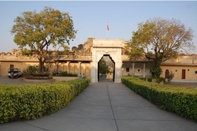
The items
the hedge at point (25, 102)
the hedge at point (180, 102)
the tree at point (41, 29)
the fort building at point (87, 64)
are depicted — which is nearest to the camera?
the hedge at point (25, 102)

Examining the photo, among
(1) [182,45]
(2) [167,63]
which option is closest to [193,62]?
(2) [167,63]

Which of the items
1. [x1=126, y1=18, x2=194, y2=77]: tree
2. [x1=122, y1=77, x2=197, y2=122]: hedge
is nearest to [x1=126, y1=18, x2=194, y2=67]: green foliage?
[x1=126, y1=18, x2=194, y2=77]: tree

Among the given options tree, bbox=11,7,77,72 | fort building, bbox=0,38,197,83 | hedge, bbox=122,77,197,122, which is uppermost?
tree, bbox=11,7,77,72

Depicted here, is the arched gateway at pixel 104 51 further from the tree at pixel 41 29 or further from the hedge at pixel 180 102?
the hedge at pixel 180 102

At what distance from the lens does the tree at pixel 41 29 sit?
28953 millimetres

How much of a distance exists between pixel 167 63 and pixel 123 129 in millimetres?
34433

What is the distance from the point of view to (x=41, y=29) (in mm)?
30422

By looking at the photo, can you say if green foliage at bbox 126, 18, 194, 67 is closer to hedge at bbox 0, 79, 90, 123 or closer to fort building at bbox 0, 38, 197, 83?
fort building at bbox 0, 38, 197, 83

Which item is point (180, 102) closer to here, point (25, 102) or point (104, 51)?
point (25, 102)

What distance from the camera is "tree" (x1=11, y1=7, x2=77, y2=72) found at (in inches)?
1140

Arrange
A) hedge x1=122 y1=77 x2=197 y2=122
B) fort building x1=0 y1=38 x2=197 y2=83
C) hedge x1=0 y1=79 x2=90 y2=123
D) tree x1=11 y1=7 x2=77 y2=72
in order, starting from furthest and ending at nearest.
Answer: fort building x1=0 y1=38 x2=197 y2=83
tree x1=11 y1=7 x2=77 y2=72
hedge x1=122 y1=77 x2=197 y2=122
hedge x1=0 y1=79 x2=90 y2=123

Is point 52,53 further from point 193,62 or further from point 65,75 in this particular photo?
point 193,62

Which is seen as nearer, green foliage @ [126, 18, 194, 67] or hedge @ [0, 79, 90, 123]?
hedge @ [0, 79, 90, 123]

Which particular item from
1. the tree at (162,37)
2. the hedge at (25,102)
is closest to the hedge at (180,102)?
the hedge at (25,102)
